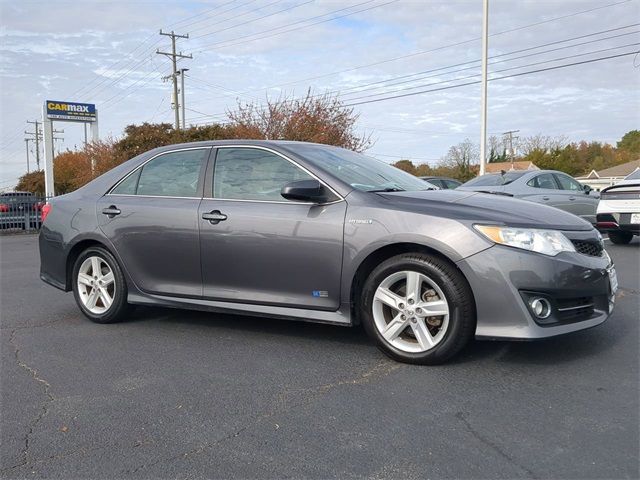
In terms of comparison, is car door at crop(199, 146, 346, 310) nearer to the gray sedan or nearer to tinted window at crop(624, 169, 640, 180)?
the gray sedan

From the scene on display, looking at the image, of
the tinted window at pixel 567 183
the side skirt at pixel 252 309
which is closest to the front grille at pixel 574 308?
the side skirt at pixel 252 309

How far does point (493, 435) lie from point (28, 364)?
3.23 metres

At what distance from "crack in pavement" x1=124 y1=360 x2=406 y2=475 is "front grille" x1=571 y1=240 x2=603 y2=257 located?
1.40 meters

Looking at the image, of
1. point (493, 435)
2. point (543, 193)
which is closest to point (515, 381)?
point (493, 435)

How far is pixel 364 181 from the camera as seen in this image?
4.48 m

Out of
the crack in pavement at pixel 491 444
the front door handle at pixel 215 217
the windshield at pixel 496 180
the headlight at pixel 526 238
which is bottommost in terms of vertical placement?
the crack in pavement at pixel 491 444

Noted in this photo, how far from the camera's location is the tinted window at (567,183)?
1208 cm

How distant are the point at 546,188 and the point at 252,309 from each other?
912cm

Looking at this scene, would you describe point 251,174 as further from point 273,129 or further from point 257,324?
point 273,129

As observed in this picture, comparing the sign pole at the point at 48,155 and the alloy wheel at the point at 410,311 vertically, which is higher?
the sign pole at the point at 48,155

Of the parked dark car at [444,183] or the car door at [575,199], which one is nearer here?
the car door at [575,199]

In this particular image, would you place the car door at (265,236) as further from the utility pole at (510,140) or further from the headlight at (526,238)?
the utility pole at (510,140)

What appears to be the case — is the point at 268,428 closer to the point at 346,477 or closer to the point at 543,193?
the point at 346,477

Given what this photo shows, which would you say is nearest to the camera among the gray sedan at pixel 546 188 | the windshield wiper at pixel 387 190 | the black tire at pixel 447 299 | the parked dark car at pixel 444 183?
the black tire at pixel 447 299
